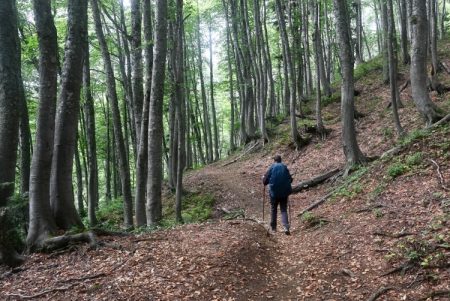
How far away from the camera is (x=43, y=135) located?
7.58 m

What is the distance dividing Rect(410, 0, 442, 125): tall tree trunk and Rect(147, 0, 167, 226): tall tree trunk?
7.30 m

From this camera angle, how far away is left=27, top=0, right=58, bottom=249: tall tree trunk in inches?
293

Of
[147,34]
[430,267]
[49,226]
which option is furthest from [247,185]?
[430,267]

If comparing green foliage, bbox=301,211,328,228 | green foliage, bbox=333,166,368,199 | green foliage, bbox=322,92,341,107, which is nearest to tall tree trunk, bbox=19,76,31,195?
green foliage, bbox=301,211,328,228

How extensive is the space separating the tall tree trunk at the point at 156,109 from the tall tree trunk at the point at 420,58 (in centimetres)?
730

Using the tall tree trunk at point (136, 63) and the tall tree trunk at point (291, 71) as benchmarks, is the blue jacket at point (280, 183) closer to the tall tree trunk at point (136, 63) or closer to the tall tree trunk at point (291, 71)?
the tall tree trunk at point (136, 63)

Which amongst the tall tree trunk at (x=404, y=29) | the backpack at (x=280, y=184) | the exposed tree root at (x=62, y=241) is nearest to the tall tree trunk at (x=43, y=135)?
the exposed tree root at (x=62, y=241)

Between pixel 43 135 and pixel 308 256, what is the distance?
572 cm

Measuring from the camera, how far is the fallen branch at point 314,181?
1440 cm

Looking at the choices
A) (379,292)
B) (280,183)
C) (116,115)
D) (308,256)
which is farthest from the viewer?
(116,115)

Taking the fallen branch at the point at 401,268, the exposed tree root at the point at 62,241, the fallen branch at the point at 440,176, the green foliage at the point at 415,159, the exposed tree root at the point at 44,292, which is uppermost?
the green foliage at the point at 415,159

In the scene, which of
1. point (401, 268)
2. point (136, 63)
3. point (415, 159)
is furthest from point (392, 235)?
point (136, 63)

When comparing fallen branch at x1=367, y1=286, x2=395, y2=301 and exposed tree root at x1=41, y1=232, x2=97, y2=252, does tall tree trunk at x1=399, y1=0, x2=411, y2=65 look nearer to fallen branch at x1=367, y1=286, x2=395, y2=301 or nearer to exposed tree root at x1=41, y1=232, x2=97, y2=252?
fallen branch at x1=367, y1=286, x2=395, y2=301

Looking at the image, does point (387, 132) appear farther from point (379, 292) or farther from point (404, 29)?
→ point (379, 292)
